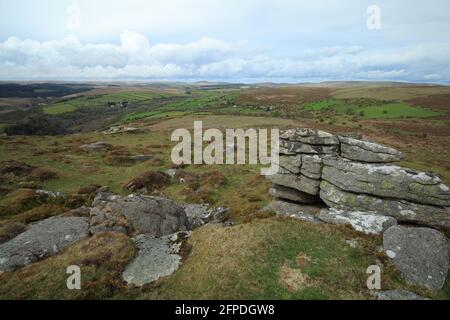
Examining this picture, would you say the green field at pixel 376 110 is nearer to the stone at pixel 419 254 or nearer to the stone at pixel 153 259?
the stone at pixel 419 254

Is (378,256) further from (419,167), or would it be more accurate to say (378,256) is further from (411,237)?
(419,167)

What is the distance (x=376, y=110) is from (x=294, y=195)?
99228 millimetres

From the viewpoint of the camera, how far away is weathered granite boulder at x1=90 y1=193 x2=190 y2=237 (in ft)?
63.3

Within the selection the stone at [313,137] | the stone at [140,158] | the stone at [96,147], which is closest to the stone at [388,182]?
the stone at [313,137]

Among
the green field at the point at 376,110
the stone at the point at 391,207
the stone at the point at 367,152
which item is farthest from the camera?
the green field at the point at 376,110

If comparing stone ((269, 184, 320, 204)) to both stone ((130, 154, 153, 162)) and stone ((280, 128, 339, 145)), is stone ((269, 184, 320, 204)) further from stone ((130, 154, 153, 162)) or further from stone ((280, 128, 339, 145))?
stone ((130, 154, 153, 162))

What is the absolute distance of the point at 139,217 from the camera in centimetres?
2002

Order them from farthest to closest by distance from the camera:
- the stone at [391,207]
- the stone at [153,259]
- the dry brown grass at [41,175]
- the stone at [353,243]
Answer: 1. the dry brown grass at [41,175]
2. the stone at [391,207]
3. the stone at [353,243]
4. the stone at [153,259]

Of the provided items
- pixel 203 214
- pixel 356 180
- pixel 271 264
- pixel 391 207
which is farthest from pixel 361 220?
pixel 203 214

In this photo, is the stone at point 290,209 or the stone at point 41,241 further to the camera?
the stone at point 290,209

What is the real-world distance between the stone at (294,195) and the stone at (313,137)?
3.96m

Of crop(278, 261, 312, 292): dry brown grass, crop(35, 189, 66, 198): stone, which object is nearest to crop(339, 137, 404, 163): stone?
crop(278, 261, 312, 292): dry brown grass

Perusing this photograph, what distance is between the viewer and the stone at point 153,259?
14.3 meters

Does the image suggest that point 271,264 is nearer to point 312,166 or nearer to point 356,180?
point 356,180
